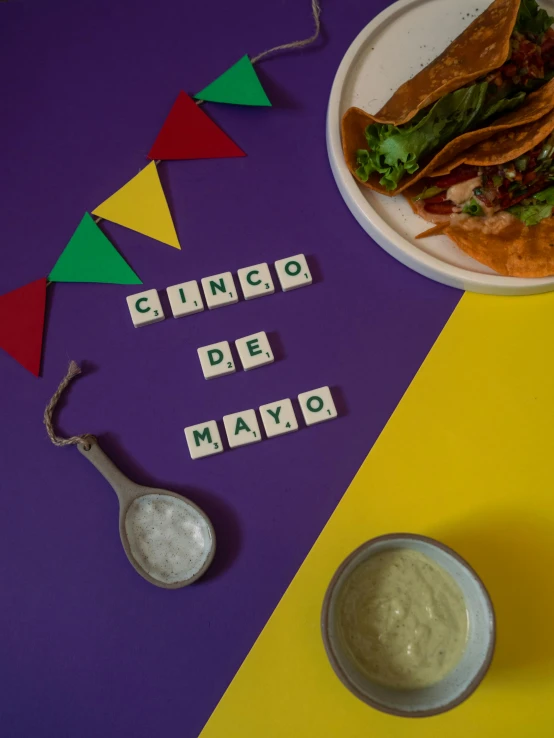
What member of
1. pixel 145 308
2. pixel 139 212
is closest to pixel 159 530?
pixel 145 308

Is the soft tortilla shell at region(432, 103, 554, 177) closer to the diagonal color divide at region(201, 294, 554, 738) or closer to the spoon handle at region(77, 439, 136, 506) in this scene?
the diagonal color divide at region(201, 294, 554, 738)

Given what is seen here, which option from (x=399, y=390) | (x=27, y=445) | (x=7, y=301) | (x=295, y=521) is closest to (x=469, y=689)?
(x=295, y=521)

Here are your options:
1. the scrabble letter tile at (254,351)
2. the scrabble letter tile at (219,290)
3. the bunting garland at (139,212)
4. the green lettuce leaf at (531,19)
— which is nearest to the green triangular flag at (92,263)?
the bunting garland at (139,212)

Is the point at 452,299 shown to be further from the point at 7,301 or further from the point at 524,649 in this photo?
the point at 7,301

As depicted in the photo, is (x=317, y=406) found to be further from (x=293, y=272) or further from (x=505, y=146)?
(x=505, y=146)

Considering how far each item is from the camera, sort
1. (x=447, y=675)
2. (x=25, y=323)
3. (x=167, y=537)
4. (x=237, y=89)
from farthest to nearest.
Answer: (x=237, y=89), (x=25, y=323), (x=167, y=537), (x=447, y=675)
